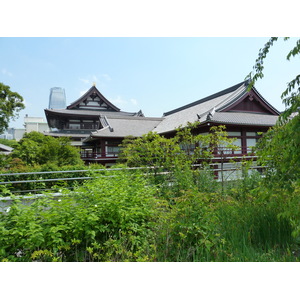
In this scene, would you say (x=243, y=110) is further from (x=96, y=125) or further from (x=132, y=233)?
(x=96, y=125)

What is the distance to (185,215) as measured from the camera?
6.70ft

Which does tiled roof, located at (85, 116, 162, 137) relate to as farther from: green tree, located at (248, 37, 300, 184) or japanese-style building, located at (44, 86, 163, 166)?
green tree, located at (248, 37, 300, 184)

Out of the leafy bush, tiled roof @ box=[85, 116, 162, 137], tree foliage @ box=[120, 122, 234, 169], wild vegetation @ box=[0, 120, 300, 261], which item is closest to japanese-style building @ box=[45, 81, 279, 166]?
tiled roof @ box=[85, 116, 162, 137]

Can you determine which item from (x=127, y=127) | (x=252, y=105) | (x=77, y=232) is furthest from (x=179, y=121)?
(x=77, y=232)

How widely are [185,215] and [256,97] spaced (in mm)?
13367

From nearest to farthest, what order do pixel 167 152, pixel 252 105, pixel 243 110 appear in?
1. pixel 167 152
2. pixel 243 110
3. pixel 252 105

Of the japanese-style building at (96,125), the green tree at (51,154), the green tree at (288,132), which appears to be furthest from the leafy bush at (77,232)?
the japanese-style building at (96,125)

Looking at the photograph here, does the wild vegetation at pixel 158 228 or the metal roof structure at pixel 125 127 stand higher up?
the metal roof structure at pixel 125 127

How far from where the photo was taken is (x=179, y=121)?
15.1 metres

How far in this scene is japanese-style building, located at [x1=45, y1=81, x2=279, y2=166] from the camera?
11609mm

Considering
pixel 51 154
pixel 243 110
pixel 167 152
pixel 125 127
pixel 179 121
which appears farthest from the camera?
pixel 125 127

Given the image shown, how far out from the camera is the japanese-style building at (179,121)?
38.1ft

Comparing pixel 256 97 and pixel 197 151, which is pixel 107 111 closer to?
pixel 256 97

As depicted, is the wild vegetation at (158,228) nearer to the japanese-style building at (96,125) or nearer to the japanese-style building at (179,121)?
the japanese-style building at (179,121)
